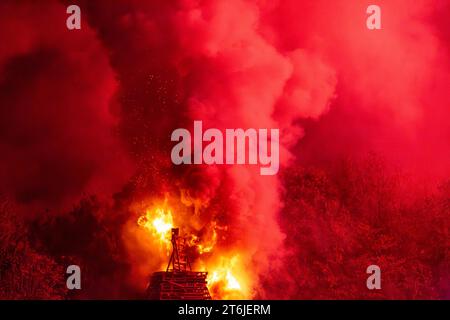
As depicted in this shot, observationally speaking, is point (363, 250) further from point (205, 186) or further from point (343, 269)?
point (205, 186)

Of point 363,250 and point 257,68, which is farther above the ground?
point 257,68

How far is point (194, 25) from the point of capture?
106 feet

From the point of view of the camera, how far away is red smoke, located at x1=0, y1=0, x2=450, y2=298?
32406 mm

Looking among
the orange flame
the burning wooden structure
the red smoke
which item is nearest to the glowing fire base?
the burning wooden structure

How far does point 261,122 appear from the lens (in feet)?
106
